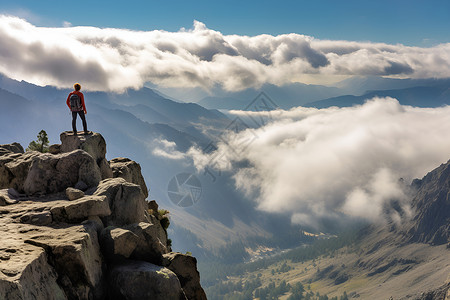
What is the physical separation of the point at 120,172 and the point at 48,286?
29.2 m

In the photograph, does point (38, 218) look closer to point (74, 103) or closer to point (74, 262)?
point (74, 262)

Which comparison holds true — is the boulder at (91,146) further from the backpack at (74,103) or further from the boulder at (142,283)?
the boulder at (142,283)

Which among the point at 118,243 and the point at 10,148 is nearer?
the point at 118,243

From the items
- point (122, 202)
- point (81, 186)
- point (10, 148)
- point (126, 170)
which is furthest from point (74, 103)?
point (122, 202)

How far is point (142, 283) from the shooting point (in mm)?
28266

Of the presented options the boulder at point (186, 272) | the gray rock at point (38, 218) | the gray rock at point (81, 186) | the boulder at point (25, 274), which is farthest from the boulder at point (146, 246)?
the gray rock at point (81, 186)

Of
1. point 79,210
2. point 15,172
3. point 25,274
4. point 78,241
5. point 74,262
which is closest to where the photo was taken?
point 25,274

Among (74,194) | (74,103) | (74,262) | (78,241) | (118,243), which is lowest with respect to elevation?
(74,262)

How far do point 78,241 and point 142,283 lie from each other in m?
5.96

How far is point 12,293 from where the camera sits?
21.5 m

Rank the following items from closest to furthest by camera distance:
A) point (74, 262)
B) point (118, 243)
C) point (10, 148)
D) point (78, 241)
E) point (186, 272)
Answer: point (74, 262) < point (78, 241) < point (118, 243) < point (186, 272) < point (10, 148)

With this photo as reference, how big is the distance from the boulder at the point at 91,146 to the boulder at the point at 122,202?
32.7ft

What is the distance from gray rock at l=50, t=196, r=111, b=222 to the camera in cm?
3253

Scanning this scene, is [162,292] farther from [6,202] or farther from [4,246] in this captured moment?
[6,202]
